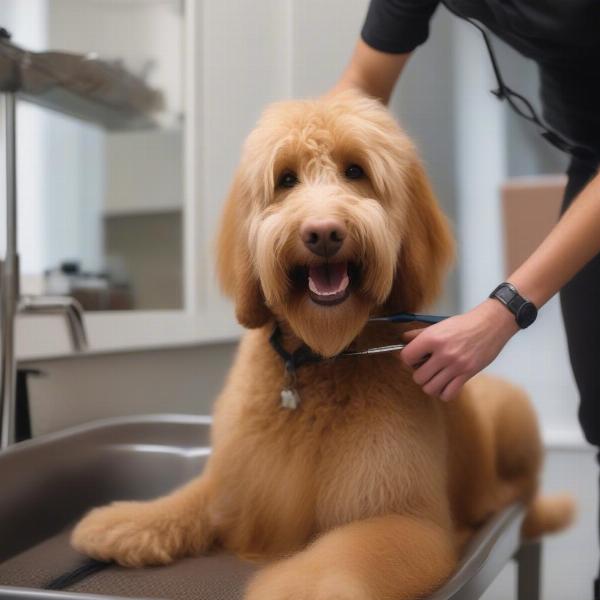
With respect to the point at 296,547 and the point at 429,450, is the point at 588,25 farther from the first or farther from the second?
the point at 296,547

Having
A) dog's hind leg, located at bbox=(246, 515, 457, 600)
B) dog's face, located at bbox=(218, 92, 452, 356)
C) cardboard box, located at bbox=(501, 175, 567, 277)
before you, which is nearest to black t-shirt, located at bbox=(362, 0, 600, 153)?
dog's face, located at bbox=(218, 92, 452, 356)

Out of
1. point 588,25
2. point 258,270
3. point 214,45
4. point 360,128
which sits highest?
point 214,45

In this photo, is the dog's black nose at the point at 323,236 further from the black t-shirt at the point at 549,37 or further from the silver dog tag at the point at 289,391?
the black t-shirt at the point at 549,37

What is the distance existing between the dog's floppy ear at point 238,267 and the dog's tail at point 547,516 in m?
0.81

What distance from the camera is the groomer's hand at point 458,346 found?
866 mm

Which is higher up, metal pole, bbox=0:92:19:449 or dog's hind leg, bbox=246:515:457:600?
metal pole, bbox=0:92:19:449

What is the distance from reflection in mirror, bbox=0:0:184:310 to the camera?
1.91 m

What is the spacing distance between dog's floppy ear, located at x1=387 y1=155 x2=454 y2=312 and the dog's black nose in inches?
6.5

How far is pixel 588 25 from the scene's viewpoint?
3.34ft

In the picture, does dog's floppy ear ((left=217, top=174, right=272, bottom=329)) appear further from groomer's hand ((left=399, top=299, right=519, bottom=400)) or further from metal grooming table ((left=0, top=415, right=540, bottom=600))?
metal grooming table ((left=0, top=415, right=540, bottom=600))

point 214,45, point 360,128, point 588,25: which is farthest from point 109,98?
point 588,25

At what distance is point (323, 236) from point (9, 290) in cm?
77

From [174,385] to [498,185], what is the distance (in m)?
1.35

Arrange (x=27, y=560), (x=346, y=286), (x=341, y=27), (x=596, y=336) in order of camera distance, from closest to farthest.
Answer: (x=346, y=286) → (x=27, y=560) → (x=596, y=336) → (x=341, y=27)
